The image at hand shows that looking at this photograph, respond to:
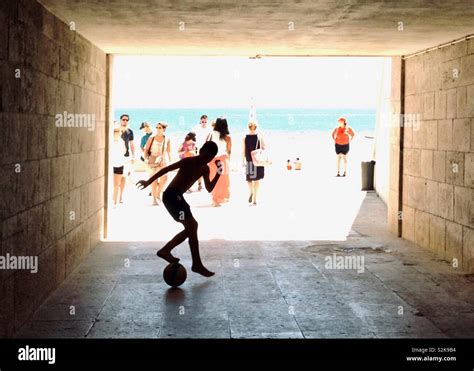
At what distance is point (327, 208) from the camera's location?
47.7ft

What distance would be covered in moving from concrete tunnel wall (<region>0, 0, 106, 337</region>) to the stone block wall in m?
5.18

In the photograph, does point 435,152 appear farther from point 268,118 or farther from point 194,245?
point 268,118

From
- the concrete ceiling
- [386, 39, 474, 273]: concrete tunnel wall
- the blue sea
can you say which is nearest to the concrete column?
[386, 39, 474, 273]: concrete tunnel wall

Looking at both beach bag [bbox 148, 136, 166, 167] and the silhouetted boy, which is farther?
beach bag [bbox 148, 136, 166, 167]

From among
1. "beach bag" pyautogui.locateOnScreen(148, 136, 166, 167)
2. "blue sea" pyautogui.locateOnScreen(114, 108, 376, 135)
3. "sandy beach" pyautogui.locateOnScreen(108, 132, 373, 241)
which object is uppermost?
"blue sea" pyautogui.locateOnScreen(114, 108, 376, 135)

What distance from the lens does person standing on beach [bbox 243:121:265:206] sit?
14688 millimetres

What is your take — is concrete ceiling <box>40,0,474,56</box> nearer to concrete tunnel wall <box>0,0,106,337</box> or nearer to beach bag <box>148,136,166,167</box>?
concrete tunnel wall <box>0,0,106,337</box>

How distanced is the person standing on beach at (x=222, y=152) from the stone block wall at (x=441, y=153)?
4.57 meters

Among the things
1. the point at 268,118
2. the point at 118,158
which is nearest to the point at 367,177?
the point at 118,158

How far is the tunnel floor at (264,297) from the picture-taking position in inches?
225

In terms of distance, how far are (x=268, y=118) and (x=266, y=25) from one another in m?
78.1
